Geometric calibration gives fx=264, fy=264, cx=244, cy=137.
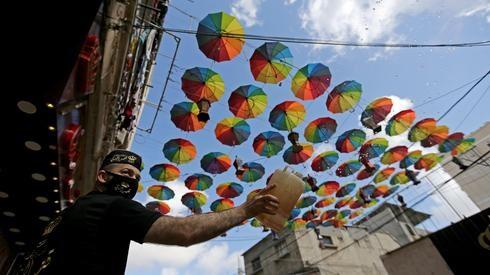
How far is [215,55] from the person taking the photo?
7.22 metres

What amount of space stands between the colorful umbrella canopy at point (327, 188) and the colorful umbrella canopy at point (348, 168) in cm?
52

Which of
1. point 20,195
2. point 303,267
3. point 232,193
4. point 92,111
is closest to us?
point 20,195

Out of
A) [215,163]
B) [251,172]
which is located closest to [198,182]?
[215,163]

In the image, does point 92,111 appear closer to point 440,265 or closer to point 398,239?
point 440,265

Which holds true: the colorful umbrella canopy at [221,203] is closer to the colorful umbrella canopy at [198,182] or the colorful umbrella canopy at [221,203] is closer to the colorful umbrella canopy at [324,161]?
the colorful umbrella canopy at [198,182]

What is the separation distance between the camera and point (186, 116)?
905 centimetres

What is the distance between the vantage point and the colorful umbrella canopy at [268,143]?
33.6 ft

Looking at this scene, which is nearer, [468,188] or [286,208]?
[286,208]

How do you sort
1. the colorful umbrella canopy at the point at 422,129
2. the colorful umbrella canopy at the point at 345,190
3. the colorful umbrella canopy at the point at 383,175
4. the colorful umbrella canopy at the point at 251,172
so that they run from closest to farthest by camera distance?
the colorful umbrella canopy at the point at 422,129 < the colorful umbrella canopy at the point at 251,172 < the colorful umbrella canopy at the point at 383,175 < the colorful umbrella canopy at the point at 345,190

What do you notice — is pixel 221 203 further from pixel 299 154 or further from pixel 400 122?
pixel 400 122

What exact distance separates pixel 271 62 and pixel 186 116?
3.44 metres

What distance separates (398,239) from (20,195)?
1278 inches

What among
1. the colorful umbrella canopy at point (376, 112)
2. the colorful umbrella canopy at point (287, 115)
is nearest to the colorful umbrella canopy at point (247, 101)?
the colorful umbrella canopy at point (287, 115)

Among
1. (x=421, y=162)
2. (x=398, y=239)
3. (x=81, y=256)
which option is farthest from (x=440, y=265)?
(x=398, y=239)
